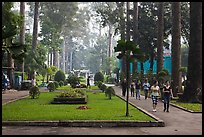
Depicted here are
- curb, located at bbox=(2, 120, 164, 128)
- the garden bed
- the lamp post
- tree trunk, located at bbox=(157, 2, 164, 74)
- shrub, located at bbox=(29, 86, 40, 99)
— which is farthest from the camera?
tree trunk, located at bbox=(157, 2, 164, 74)

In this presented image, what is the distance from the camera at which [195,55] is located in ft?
74.5

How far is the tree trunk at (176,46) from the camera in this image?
26422mm

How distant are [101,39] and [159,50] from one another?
66829mm

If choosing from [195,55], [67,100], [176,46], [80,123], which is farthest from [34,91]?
[80,123]

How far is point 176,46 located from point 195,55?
13.3 ft

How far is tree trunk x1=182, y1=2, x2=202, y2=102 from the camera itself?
22.5 meters

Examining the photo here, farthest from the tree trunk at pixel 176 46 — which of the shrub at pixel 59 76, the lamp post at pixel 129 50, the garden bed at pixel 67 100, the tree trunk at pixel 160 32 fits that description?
the shrub at pixel 59 76

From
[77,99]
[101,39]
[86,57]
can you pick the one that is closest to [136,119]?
[77,99]

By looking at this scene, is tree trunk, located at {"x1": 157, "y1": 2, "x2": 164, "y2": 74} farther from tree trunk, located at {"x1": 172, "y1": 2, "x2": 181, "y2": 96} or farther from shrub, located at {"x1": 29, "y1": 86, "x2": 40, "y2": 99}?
shrub, located at {"x1": 29, "y1": 86, "x2": 40, "y2": 99}

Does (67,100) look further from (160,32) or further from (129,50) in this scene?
(160,32)

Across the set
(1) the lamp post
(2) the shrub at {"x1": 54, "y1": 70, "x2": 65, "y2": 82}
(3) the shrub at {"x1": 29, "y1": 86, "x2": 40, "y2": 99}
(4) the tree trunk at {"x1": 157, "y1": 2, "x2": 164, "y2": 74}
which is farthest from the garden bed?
(2) the shrub at {"x1": 54, "y1": 70, "x2": 65, "y2": 82}

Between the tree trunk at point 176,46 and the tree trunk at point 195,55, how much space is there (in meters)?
3.65

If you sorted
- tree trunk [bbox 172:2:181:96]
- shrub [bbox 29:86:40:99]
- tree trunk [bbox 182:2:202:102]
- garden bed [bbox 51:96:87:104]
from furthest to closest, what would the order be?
tree trunk [bbox 172:2:181:96] → shrub [bbox 29:86:40:99] → tree trunk [bbox 182:2:202:102] → garden bed [bbox 51:96:87:104]

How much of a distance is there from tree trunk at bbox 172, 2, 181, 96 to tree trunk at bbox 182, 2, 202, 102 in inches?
144
